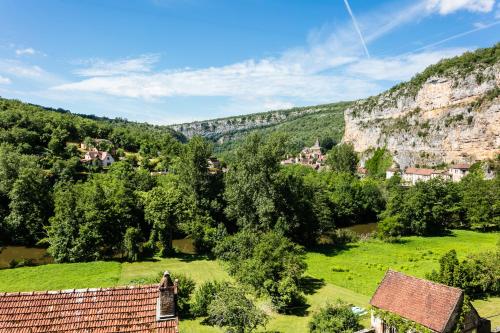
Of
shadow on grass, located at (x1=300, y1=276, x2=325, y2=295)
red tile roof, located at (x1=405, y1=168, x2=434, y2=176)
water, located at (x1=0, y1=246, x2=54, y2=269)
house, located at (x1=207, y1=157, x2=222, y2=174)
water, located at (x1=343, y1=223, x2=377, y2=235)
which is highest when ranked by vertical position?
house, located at (x1=207, y1=157, x2=222, y2=174)

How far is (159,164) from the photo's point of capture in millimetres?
91875

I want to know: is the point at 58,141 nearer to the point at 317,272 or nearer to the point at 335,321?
the point at 317,272

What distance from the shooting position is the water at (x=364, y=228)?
58.3 metres

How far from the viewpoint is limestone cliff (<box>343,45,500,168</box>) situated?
8794cm

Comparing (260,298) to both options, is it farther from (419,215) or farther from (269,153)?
(419,215)

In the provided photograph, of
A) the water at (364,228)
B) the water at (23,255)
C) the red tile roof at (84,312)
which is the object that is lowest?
the water at (23,255)

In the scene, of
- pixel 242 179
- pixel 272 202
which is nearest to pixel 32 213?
pixel 242 179

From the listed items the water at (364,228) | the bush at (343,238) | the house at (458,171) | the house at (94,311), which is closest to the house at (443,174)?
the house at (458,171)

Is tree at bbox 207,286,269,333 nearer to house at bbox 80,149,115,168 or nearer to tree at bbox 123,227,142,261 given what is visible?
tree at bbox 123,227,142,261

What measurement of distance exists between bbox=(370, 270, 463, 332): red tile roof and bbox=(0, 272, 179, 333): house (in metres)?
14.6

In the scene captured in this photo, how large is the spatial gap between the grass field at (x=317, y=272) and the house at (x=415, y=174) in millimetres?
47511

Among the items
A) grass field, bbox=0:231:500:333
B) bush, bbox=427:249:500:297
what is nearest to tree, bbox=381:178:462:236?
grass field, bbox=0:231:500:333

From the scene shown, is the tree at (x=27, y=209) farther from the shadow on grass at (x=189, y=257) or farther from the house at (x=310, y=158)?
the house at (x=310, y=158)

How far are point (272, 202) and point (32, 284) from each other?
1006 inches
